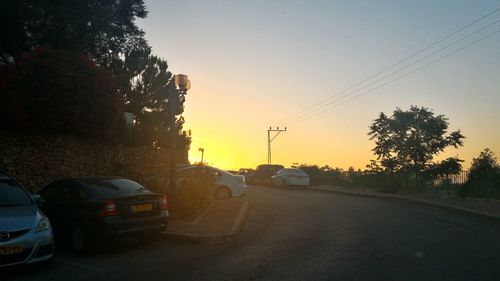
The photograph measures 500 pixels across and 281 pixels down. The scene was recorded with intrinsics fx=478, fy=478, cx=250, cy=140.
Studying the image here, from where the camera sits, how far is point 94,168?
19406 mm

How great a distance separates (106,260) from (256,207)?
10.2 metres

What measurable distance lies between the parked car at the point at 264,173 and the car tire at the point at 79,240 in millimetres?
31846

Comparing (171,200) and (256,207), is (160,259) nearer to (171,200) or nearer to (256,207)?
(171,200)

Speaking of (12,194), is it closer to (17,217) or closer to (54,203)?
(17,217)

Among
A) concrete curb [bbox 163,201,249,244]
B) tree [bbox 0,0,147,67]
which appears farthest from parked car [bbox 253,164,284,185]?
concrete curb [bbox 163,201,249,244]

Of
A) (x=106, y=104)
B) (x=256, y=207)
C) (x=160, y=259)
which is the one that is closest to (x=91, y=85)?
(x=106, y=104)

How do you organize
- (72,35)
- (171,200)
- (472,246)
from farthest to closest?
(72,35), (171,200), (472,246)

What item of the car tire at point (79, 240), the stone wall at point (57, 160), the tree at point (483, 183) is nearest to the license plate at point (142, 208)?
the car tire at point (79, 240)

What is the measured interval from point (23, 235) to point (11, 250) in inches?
12.3

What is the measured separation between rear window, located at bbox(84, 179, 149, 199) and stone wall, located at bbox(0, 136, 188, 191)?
487 centimetres

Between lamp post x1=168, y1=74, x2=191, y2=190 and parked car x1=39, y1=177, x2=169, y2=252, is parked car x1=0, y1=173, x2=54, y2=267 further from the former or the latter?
lamp post x1=168, y1=74, x2=191, y2=190

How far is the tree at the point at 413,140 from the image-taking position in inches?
1080

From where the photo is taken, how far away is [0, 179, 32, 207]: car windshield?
879 centimetres

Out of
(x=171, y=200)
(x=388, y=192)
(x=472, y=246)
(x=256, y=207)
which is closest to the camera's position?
(x=472, y=246)
